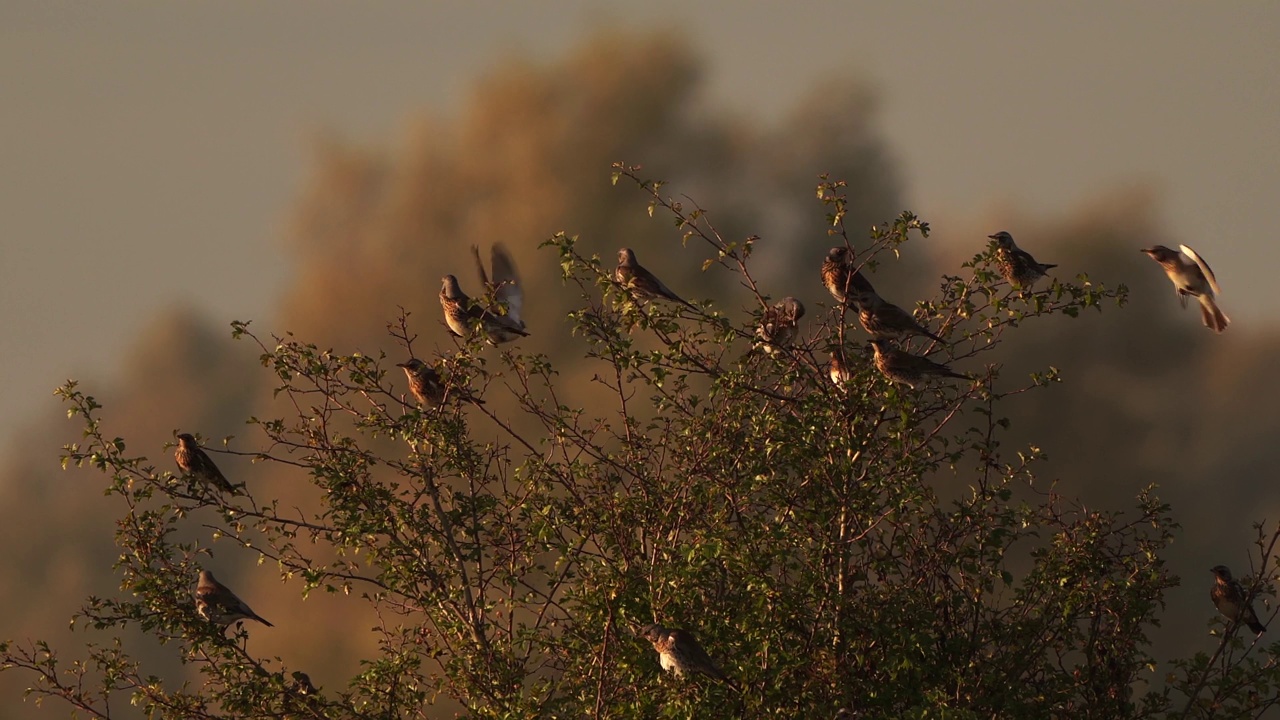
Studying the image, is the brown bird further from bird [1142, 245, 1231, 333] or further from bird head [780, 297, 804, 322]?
bird [1142, 245, 1231, 333]

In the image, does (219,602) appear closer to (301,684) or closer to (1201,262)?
(301,684)

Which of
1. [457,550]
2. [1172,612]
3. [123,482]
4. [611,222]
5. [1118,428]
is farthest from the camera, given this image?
[611,222]

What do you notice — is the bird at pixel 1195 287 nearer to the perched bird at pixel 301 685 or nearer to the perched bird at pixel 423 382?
the perched bird at pixel 423 382

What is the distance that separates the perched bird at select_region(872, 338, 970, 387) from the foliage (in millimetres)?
160

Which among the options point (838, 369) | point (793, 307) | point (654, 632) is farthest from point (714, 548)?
point (793, 307)

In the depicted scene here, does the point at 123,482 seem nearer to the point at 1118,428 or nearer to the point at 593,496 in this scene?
the point at 593,496

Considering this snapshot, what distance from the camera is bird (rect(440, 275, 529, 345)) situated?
1398 cm

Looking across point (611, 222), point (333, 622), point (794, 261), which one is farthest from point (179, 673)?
point (794, 261)

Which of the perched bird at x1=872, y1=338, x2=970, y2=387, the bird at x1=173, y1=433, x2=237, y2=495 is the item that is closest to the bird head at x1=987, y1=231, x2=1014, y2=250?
the perched bird at x1=872, y1=338, x2=970, y2=387

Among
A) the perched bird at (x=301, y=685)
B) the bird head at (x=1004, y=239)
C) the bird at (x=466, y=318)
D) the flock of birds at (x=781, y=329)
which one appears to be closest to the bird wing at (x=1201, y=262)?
the flock of birds at (x=781, y=329)

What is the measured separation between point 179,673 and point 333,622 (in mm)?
9000

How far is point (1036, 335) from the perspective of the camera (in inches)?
1587

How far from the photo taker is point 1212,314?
14891mm

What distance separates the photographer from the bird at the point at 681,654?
964 cm
